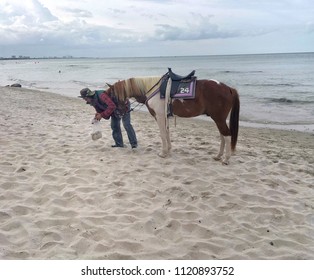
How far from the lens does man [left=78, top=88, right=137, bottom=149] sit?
18.9ft

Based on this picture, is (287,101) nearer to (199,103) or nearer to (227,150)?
(227,150)

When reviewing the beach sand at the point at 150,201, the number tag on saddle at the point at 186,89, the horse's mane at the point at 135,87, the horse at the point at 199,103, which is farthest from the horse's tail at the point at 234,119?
the horse's mane at the point at 135,87

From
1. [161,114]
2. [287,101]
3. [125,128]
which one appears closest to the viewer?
[161,114]

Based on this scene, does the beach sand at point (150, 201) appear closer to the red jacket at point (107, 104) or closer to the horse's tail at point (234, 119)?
the horse's tail at point (234, 119)

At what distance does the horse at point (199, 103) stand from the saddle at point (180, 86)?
90 millimetres

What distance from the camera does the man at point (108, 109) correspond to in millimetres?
5762

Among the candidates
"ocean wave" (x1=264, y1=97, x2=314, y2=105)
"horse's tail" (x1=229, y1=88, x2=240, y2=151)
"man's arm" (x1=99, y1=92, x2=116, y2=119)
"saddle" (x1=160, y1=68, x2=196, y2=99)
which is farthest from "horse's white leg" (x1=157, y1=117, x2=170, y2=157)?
"ocean wave" (x1=264, y1=97, x2=314, y2=105)

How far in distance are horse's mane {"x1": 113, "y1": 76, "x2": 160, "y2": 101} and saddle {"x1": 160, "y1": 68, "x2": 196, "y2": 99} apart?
0.23m

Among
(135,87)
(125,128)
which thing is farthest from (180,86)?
(125,128)

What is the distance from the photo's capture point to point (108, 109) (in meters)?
5.75

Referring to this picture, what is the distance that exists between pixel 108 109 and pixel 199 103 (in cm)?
173

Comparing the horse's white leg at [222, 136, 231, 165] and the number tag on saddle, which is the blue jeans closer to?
the number tag on saddle

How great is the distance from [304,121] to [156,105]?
26.2 feet
